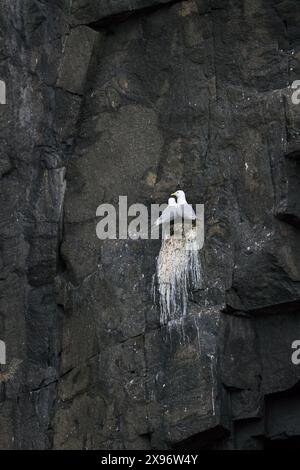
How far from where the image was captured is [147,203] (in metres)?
24.1

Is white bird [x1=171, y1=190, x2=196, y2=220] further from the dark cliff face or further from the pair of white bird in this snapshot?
→ the dark cliff face

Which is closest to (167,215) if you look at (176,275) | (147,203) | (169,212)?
(169,212)

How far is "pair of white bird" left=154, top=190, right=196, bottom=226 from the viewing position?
77.2 feet

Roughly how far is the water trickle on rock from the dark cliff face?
0.12m

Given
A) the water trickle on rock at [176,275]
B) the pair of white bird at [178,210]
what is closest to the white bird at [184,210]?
the pair of white bird at [178,210]

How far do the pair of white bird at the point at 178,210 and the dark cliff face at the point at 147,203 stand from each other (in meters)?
0.24

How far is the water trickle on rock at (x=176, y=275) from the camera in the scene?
76.3ft

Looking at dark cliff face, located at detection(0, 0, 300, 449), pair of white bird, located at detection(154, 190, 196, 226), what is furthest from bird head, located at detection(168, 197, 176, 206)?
dark cliff face, located at detection(0, 0, 300, 449)

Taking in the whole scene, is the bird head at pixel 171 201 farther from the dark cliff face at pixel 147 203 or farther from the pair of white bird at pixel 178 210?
the dark cliff face at pixel 147 203

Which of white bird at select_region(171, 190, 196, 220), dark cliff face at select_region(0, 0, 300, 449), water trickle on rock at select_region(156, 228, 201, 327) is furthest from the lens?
white bird at select_region(171, 190, 196, 220)

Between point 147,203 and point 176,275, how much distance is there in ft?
3.60

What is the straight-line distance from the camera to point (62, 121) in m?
24.5
